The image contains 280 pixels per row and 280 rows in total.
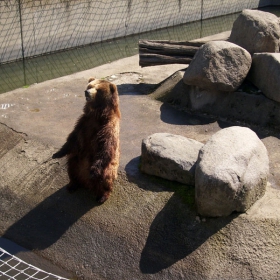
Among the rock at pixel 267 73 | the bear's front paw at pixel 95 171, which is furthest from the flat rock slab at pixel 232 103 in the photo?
the bear's front paw at pixel 95 171

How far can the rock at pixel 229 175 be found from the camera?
Result: 4.58 metres

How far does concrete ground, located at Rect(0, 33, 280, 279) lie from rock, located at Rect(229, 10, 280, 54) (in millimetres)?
1606

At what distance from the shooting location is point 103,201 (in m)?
5.24

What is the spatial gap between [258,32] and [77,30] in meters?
5.96

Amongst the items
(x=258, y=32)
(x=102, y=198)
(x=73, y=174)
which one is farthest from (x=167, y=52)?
(x=102, y=198)

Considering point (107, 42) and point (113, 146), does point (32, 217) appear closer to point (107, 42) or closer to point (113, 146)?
point (113, 146)

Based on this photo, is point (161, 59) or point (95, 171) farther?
Result: point (161, 59)

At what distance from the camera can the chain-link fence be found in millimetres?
10719

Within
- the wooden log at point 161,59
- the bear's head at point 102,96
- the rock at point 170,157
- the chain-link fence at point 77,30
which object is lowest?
the chain-link fence at point 77,30

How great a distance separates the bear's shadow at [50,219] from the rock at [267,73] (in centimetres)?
312

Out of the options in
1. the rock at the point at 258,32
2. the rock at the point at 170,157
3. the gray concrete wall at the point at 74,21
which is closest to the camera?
the rock at the point at 170,157

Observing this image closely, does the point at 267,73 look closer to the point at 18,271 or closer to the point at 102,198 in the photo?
the point at 102,198

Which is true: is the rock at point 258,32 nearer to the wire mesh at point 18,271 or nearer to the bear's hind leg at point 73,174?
the bear's hind leg at point 73,174

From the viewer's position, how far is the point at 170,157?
5199mm
